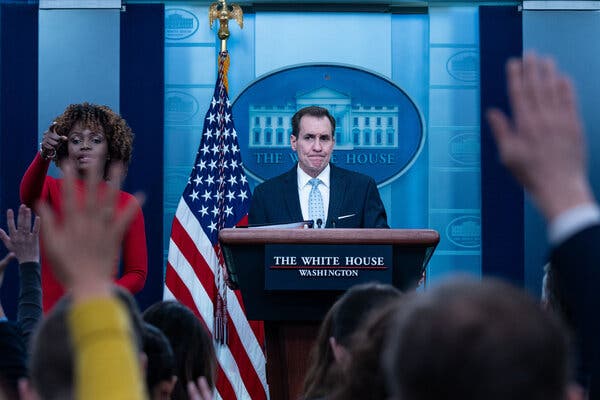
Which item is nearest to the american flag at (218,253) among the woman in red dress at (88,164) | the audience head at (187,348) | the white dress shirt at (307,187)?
the white dress shirt at (307,187)

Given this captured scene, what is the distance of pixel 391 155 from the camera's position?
6930mm

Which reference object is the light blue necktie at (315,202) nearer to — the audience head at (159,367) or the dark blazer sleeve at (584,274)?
the audience head at (159,367)

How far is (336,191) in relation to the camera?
5062mm

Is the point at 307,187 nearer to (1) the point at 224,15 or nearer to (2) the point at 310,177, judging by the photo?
(2) the point at 310,177

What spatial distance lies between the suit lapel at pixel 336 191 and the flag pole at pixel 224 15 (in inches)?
64.8

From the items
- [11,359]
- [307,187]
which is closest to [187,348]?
[11,359]

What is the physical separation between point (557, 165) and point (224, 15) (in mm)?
5456

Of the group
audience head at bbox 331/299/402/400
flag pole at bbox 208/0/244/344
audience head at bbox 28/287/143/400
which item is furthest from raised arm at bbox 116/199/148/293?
audience head at bbox 28/287/143/400

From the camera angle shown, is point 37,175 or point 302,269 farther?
point 37,175

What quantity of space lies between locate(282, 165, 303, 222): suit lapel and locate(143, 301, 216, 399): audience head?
2.30 m

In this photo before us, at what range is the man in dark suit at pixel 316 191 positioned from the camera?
195 inches

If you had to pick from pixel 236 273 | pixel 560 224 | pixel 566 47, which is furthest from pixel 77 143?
pixel 566 47

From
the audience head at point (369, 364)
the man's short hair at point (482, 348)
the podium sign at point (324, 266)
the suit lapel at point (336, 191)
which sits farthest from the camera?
the suit lapel at point (336, 191)

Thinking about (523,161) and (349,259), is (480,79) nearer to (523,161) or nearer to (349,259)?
(349,259)
